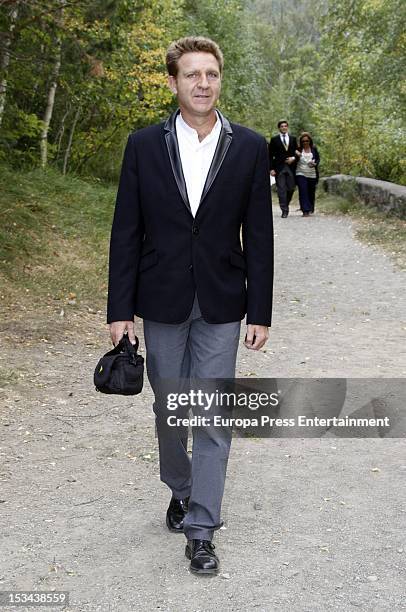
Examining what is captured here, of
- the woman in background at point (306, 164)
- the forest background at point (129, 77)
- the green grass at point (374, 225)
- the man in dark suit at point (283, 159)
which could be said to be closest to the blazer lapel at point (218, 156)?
the forest background at point (129, 77)

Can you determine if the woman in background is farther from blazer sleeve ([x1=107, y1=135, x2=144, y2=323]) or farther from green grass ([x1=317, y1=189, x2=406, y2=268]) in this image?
blazer sleeve ([x1=107, y1=135, x2=144, y2=323])

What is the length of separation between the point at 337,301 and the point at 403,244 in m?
4.50

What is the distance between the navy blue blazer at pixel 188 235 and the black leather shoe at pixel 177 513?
90cm

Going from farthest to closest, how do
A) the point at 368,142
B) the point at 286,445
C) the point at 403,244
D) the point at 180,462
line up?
the point at 368,142, the point at 403,244, the point at 286,445, the point at 180,462

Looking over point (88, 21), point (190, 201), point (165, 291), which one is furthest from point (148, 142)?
point (88, 21)

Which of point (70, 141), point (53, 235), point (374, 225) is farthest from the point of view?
point (70, 141)

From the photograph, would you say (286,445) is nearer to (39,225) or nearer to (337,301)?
(337,301)

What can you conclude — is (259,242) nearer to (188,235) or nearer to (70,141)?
(188,235)

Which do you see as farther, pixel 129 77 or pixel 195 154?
pixel 129 77

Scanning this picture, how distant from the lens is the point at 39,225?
12.9 meters

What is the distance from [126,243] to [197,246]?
30cm

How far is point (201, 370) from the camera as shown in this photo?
3887mm

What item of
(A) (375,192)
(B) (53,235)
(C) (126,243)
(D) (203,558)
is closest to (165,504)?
(D) (203,558)

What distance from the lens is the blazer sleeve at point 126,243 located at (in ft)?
12.7
